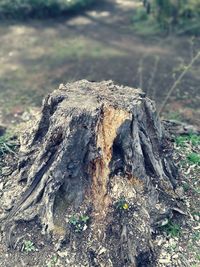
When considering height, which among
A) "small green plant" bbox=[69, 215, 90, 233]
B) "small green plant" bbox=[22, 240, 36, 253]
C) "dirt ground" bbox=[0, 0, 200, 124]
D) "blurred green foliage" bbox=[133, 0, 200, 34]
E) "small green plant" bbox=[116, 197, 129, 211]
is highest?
"small green plant" bbox=[116, 197, 129, 211]

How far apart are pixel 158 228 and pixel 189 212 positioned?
56cm

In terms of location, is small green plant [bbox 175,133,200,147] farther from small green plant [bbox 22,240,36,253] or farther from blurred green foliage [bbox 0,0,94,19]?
blurred green foliage [bbox 0,0,94,19]

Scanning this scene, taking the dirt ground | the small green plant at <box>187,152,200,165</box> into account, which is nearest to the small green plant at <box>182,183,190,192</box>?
the small green plant at <box>187,152,200,165</box>

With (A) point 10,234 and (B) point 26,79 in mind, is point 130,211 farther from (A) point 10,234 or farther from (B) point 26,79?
(B) point 26,79

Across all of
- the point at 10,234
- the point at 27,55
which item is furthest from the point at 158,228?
the point at 27,55

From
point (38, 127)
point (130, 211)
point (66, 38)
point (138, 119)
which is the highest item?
point (138, 119)

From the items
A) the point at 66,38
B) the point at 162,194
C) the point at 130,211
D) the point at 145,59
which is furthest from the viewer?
the point at 66,38

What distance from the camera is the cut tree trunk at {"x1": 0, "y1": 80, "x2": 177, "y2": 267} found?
17.8 ft

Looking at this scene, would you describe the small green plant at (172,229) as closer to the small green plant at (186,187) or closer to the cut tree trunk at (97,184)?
the cut tree trunk at (97,184)

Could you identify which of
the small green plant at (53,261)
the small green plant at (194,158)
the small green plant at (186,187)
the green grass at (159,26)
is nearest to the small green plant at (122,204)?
the small green plant at (53,261)

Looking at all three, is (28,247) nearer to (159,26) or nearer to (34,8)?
(159,26)

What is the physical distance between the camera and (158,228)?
577 cm

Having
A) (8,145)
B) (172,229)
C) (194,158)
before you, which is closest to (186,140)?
(194,158)

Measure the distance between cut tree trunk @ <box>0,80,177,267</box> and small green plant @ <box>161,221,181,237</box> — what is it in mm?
135
